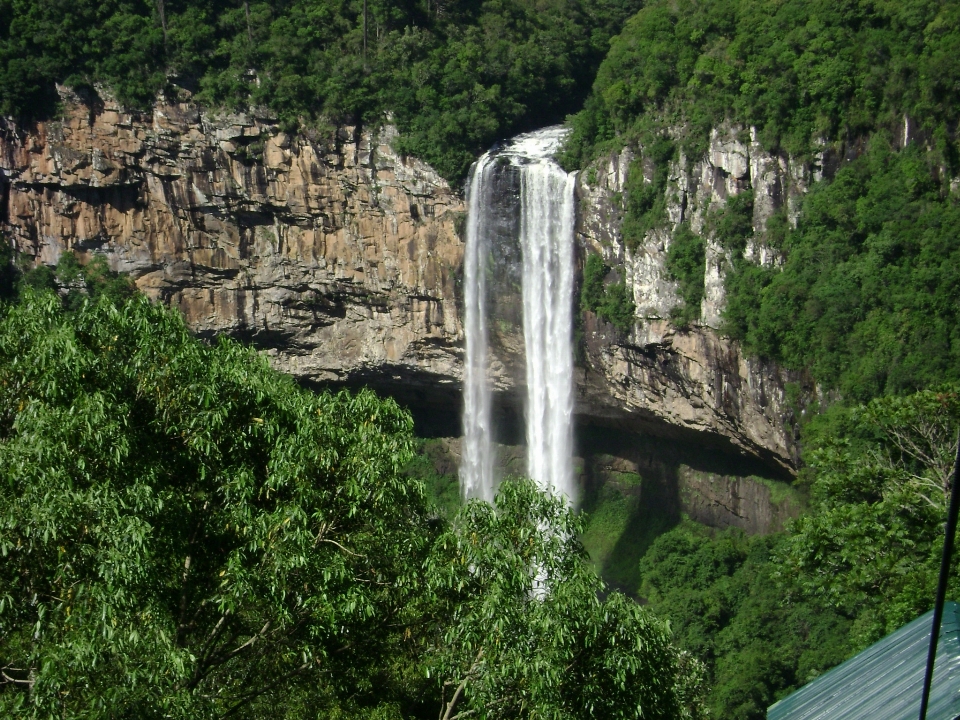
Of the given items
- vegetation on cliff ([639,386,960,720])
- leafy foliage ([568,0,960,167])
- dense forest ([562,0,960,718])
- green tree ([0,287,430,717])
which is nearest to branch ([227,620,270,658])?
green tree ([0,287,430,717])

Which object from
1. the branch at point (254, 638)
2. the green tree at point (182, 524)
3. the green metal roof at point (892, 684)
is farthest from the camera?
the branch at point (254, 638)

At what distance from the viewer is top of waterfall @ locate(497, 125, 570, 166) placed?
1117 inches

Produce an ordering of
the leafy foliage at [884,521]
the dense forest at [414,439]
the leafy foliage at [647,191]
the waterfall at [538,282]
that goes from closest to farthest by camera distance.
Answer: the dense forest at [414,439] → the leafy foliage at [884,521] → the leafy foliage at [647,191] → the waterfall at [538,282]

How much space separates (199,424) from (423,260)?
2040cm

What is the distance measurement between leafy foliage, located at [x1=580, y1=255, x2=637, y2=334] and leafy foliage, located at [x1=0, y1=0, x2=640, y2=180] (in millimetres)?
4126

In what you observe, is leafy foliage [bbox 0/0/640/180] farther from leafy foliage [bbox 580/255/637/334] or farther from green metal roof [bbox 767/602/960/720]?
green metal roof [bbox 767/602/960/720]

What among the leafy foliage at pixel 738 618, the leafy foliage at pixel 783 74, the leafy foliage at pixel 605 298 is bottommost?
the leafy foliage at pixel 738 618

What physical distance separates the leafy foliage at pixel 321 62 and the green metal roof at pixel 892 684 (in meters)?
22.0

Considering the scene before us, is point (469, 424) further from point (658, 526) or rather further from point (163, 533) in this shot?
point (163, 533)

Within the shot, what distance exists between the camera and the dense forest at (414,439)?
783cm

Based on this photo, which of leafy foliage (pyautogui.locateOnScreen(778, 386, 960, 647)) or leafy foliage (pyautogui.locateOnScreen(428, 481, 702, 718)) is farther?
leafy foliage (pyautogui.locateOnScreen(778, 386, 960, 647))

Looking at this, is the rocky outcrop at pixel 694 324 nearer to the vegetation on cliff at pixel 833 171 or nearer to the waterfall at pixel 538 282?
the vegetation on cliff at pixel 833 171

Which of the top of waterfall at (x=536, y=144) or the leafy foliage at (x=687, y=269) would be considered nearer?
the leafy foliage at (x=687, y=269)

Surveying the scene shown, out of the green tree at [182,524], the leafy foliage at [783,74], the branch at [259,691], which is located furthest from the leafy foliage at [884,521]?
the leafy foliage at [783,74]
